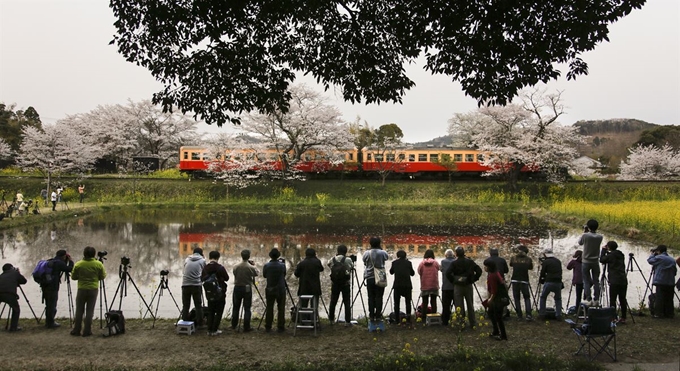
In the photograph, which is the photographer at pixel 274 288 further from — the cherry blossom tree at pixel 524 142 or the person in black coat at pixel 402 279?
the cherry blossom tree at pixel 524 142

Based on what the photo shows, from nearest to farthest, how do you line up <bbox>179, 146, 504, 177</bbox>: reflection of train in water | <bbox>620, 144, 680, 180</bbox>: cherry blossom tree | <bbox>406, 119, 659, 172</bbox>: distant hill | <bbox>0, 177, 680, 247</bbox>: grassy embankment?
<bbox>0, 177, 680, 247</bbox>: grassy embankment, <bbox>179, 146, 504, 177</bbox>: reflection of train in water, <bbox>620, 144, 680, 180</bbox>: cherry blossom tree, <bbox>406, 119, 659, 172</bbox>: distant hill

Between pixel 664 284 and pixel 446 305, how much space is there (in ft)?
10.4

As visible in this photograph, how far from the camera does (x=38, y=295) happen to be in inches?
343

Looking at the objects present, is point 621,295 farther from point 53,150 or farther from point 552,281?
point 53,150

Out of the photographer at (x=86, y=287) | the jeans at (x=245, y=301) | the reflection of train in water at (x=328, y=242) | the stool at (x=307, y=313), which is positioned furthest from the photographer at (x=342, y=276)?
the reflection of train in water at (x=328, y=242)

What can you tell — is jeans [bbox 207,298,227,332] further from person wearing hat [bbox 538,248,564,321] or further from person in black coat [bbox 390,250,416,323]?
person wearing hat [bbox 538,248,564,321]

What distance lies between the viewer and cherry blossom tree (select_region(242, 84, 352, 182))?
28.8m

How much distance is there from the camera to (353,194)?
28984 mm

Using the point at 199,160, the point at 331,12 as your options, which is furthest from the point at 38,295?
the point at 199,160

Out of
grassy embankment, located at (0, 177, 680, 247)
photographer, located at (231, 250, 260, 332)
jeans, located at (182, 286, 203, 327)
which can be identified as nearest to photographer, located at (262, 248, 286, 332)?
photographer, located at (231, 250, 260, 332)

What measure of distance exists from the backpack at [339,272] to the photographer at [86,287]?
3003 mm

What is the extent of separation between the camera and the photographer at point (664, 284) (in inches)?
279

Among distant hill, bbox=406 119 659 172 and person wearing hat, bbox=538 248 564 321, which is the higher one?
distant hill, bbox=406 119 659 172

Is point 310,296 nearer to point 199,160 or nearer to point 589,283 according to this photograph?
point 589,283
